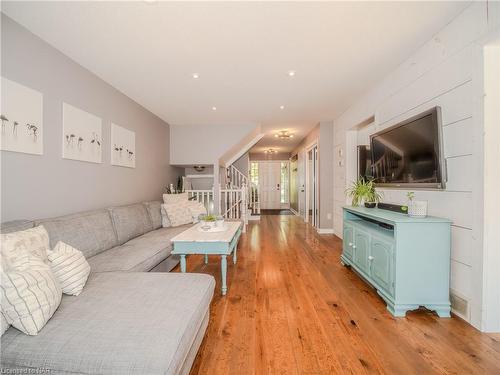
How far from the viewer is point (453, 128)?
6.34 feet

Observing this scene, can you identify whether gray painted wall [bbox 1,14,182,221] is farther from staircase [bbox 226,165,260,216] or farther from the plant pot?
the plant pot

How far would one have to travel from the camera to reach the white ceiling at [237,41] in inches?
68.0

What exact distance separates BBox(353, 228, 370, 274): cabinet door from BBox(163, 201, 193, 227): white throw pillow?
2.49 meters

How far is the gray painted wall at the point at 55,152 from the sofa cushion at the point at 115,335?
1125 mm

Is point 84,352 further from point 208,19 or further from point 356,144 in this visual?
point 356,144

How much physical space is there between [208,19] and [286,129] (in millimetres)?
4092

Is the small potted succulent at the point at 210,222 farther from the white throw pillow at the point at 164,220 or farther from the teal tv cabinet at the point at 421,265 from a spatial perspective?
the teal tv cabinet at the point at 421,265

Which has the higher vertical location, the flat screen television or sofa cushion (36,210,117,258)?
the flat screen television

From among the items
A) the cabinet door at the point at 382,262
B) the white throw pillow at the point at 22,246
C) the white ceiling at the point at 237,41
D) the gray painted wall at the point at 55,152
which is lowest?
the cabinet door at the point at 382,262

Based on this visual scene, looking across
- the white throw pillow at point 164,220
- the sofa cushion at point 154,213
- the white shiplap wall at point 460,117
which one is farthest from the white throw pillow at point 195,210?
the white shiplap wall at point 460,117

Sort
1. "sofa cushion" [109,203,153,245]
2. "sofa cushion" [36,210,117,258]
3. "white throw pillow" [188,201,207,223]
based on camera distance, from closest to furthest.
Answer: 1. "sofa cushion" [36,210,117,258]
2. "sofa cushion" [109,203,153,245]
3. "white throw pillow" [188,201,207,223]

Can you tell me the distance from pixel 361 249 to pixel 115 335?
2.44 m

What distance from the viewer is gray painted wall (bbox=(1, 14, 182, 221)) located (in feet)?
5.93

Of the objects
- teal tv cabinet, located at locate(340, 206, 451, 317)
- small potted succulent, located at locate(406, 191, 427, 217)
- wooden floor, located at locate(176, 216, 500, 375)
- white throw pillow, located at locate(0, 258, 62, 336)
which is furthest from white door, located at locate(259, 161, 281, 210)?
white throw pillow, located at locate(0, 258, 62, 336)
